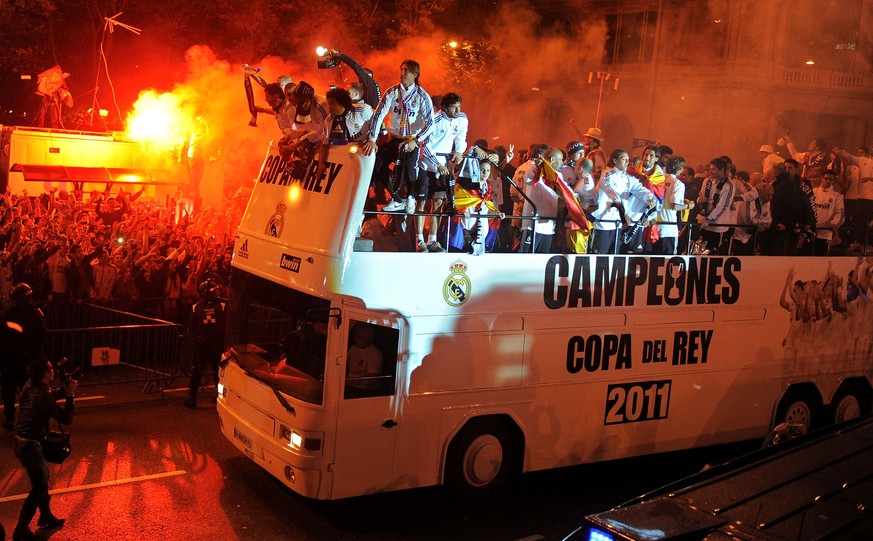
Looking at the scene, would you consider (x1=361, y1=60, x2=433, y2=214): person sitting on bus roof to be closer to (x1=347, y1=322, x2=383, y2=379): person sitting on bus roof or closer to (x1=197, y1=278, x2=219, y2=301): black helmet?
(x1=347, y1=322, x2=383, y2=379): person sitting on bus roof

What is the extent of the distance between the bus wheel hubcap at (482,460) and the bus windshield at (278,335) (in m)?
1.66

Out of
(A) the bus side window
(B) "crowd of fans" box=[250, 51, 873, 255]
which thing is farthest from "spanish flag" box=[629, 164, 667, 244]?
(A) the bus side window

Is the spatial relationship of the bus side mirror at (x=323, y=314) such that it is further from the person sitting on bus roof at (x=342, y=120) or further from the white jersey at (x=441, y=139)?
the white jersey at (x=441, y=139)

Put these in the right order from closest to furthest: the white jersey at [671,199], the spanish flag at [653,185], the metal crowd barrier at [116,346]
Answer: the spanish flag at [653,185]
the white jersey at [671,199]
the metal crowd barrier at [116,346]

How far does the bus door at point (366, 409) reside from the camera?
7348mm

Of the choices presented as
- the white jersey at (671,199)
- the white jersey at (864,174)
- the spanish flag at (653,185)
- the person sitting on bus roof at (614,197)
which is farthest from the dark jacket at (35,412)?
the white jersey at (864,174)

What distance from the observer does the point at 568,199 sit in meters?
9.45

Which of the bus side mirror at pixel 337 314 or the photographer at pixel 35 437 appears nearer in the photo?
the photographer at pixel 35 437

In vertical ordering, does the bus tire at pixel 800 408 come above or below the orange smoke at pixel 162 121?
below

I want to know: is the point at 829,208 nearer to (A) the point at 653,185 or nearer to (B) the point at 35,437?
(A) the point at 653,185

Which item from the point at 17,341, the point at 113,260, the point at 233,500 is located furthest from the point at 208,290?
the point at 113,260

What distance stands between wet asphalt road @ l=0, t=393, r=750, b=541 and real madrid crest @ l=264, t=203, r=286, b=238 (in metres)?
2.45

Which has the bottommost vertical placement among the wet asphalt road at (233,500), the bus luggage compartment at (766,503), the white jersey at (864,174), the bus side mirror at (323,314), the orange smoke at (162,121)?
the wet asphalt road at (233,500)

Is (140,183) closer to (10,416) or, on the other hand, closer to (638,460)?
(10,416)
